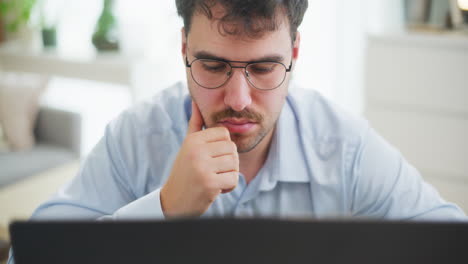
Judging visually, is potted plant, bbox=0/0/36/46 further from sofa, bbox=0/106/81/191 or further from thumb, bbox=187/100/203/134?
thumb, bbox=187/100/203/134

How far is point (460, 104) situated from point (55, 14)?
128 inches

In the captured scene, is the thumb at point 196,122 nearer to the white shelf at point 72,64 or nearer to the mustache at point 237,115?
the mustache at point 237,115

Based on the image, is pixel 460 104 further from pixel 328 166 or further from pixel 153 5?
pixel 153 5

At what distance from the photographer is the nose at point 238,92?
982 millimetres

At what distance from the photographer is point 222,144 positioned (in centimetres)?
91

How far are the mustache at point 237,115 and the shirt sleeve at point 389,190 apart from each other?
12.6 inches

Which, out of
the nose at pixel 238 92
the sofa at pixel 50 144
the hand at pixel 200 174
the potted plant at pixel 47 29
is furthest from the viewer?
the potted plant at pixel 47 29

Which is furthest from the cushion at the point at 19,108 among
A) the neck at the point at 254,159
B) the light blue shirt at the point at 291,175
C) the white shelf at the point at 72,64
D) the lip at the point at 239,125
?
the lip at the point at 239,125

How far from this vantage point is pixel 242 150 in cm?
109

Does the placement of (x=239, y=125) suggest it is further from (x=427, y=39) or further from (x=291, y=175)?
(x=427, y=39)

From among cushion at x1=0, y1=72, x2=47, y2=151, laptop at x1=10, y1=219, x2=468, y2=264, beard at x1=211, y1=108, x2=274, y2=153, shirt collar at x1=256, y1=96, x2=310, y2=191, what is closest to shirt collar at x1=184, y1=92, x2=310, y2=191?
shirt collar at x1=256, y1=96, x2=310, y2=191

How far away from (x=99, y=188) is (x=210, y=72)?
1.51 feet

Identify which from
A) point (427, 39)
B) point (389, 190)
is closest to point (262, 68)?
point (389, 190)

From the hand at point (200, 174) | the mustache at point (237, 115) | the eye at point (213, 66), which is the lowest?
the hand at point (200, 174)
